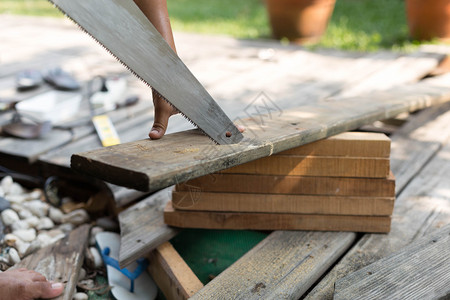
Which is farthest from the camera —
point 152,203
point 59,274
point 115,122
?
point 115,122

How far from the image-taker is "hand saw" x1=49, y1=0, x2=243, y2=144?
129cm

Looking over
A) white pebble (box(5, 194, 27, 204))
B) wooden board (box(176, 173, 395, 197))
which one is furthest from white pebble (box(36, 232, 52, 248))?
wooden board (box(176, 173, 395, 197))

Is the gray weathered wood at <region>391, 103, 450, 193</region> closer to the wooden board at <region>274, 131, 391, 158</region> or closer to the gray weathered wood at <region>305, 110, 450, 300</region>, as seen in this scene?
the gray weathered wood at <region>305, 110, 450, 300</region>

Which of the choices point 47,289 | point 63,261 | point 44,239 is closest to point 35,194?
point 44,239

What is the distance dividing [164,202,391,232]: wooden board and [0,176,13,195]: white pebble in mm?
1053

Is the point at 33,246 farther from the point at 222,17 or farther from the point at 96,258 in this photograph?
the point at 222,17

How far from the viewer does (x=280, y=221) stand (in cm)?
185

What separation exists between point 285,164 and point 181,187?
40 cm

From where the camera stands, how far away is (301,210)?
1835mm

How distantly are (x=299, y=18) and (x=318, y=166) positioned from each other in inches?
154

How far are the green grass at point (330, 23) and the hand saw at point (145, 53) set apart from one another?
149 inches

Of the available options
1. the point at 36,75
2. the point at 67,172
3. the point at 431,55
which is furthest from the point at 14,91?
the point at 431,55

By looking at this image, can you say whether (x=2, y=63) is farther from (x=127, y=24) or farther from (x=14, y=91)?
(x=127, y=24)

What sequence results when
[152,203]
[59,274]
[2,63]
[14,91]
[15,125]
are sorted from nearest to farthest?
[59,274] → [152,203] → [15,125] → [14,91] → [2,63]
